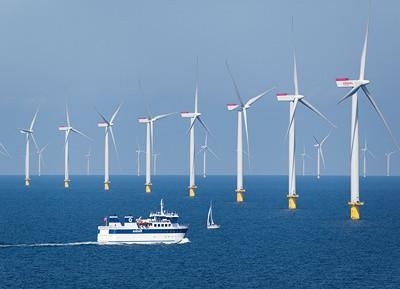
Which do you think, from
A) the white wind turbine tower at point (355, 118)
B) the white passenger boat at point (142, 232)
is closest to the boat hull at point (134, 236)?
the white passenger boat at point (142, 232)

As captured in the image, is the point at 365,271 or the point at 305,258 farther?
the point at 305,258

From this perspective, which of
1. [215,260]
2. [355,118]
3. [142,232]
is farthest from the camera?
[355,118]

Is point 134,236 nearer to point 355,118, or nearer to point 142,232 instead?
point 142,232

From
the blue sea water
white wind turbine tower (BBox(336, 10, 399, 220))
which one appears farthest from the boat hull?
white wind turbine tower (BBox(336, 10, 399, 220))

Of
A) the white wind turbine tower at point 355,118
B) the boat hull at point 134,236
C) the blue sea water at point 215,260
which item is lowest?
the blue sea water at point 215,260

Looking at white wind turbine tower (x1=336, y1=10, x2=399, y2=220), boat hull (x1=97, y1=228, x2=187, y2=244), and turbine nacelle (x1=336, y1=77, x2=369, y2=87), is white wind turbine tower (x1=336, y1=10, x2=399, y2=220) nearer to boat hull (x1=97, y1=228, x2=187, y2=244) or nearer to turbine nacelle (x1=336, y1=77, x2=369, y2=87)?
turbine nacelle (x1=336, y1=77, x2=369, y2=87)

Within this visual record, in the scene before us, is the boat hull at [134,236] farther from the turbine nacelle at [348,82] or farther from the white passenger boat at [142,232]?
the turbine nacelle at [348,82]

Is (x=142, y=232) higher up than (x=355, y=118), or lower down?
lower down

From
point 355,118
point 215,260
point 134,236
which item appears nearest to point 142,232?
point 134,236

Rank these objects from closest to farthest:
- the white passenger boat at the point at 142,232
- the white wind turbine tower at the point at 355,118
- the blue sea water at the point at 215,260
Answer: the blue sea water at the point at 215,260 → the white passenger boat at the point at 142,232 → the white wind turbine tower at the point at 355,118

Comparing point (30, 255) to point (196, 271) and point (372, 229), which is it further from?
point (372, 229)

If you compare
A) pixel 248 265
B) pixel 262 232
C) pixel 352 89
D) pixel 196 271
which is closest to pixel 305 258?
pixel 248 265
